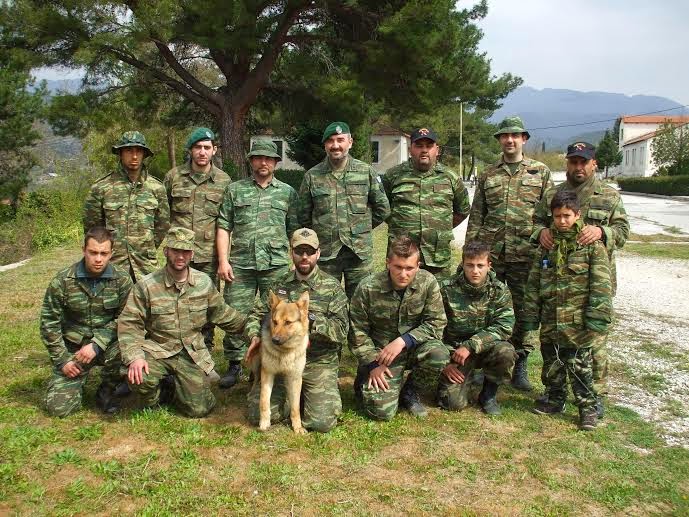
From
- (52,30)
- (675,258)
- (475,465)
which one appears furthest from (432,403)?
(52,30)

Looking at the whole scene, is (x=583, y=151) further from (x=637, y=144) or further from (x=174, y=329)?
(x=637, y=144)

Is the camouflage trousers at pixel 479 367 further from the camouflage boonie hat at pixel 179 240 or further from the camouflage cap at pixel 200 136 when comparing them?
the camouflage cap at pixel 200 136

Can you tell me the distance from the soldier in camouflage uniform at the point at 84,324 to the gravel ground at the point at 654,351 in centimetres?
434

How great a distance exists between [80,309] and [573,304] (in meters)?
4.01

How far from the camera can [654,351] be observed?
20.1 feet

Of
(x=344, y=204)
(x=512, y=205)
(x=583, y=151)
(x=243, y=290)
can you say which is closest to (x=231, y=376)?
(x=243, y=290)

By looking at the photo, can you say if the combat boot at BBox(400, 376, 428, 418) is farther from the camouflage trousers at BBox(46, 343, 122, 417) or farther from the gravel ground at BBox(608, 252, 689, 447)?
the camouflage trousers at BBox(46, 343, 122, 417)

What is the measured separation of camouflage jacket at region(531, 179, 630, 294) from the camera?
4703 mm

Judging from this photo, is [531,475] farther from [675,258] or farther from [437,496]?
[675,258]

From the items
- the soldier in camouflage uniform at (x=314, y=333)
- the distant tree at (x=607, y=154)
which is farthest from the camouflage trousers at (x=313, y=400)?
the distant tree at (x=607, y=154)

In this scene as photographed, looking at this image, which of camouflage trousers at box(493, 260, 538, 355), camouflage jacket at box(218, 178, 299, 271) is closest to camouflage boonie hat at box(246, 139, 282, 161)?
camouflage jacket at box(218, 178, 299, 271)

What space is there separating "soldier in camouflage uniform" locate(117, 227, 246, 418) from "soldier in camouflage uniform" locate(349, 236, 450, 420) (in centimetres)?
127

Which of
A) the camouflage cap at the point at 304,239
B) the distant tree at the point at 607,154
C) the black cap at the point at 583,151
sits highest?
the distant tree at the point at 607,154

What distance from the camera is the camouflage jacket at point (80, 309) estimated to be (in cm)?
451
